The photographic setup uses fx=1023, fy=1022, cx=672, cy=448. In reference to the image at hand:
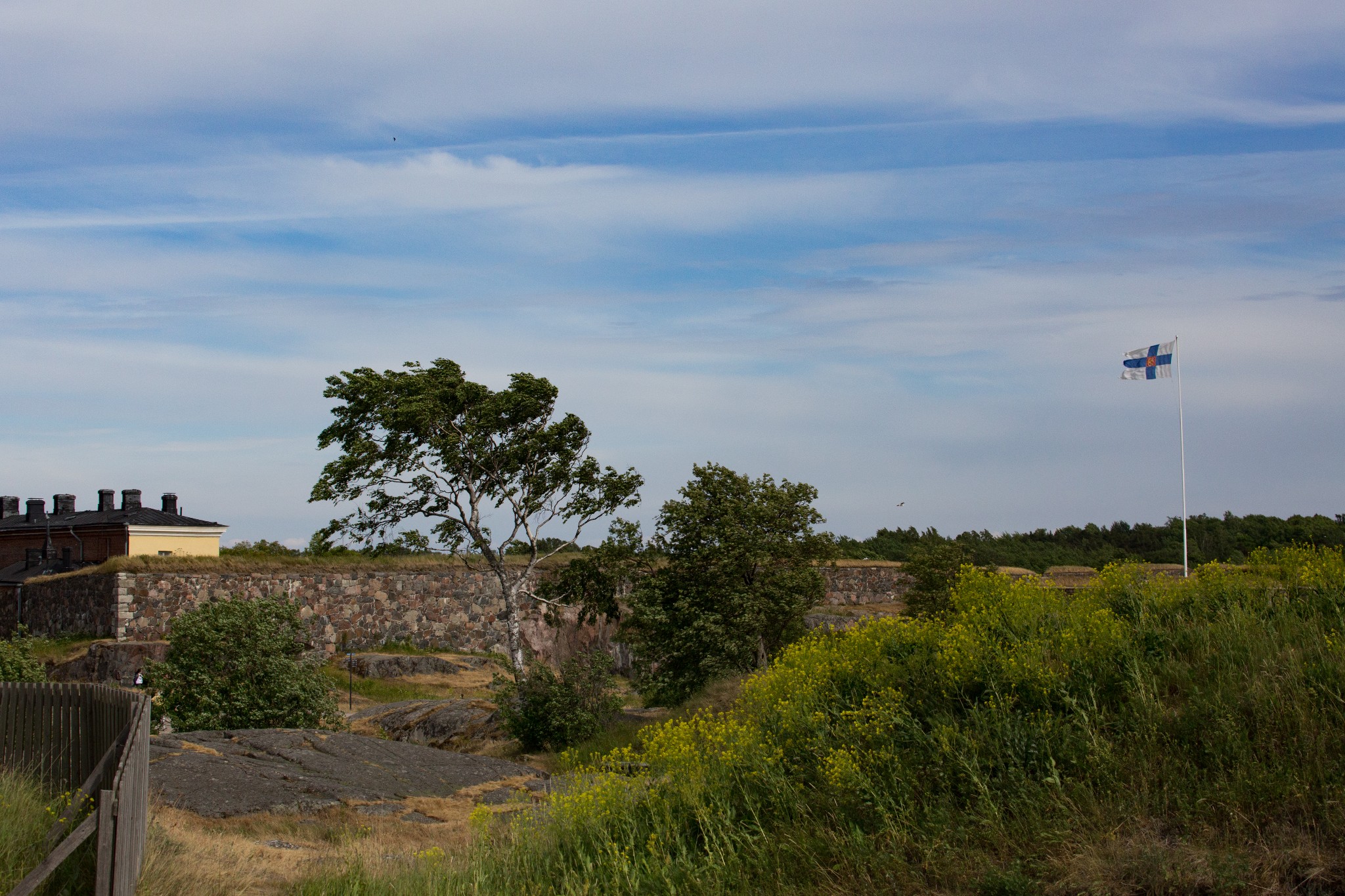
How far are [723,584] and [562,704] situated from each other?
4.57 metres

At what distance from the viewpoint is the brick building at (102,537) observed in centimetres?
3925

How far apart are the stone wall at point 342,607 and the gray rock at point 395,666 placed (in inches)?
93.6

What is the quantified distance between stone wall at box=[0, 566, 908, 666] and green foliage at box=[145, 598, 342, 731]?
1094 cm

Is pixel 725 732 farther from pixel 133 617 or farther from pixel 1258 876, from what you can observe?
pixel 133 617

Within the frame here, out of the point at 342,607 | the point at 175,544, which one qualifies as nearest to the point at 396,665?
the point at 342,607

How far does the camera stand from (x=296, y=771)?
1466 centimetres

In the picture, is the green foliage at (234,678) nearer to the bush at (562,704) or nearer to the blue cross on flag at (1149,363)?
the bush at (562,704)

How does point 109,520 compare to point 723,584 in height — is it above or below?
above

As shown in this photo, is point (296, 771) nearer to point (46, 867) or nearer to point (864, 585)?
point (46, 867)

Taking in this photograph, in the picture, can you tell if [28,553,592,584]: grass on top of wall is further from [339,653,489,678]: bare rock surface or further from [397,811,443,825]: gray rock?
[397,811,443,825]: gray rock

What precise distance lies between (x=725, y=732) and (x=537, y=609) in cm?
2331

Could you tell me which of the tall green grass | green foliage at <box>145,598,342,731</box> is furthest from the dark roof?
the tall green grass

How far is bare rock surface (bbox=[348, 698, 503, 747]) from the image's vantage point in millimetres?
22812

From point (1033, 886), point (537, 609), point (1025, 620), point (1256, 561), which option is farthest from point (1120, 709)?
point (537, 609)
